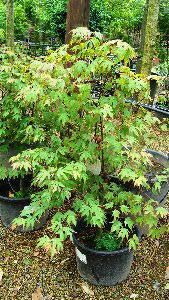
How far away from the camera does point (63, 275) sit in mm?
3682

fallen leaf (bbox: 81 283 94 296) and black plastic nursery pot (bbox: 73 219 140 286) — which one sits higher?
black plastic nursery pot (bbox: 73 219 140 286)

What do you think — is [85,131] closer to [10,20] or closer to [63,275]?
[63,275]

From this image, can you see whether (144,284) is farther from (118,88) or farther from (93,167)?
(118,88)

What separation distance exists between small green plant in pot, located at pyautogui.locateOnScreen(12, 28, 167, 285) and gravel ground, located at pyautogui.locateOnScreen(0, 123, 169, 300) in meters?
0.23

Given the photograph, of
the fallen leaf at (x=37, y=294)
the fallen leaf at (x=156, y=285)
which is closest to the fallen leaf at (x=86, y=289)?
the fallen leaf at (x=37, y=294)

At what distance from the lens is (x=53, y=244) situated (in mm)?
2719

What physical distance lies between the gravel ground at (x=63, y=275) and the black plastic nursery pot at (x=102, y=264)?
0.09 meters

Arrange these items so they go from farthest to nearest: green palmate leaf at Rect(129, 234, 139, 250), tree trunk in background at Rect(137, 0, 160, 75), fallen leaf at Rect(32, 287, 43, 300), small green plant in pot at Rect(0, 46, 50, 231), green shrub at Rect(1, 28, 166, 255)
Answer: tree trunk in background at Rect(137, 0, 160, 75)
small green plant in pot at Rect(0, 46, 50, 231)
fallen leaf at Rect(32, 287, 43, 300)
green palmate leaf at Rect(129, 234, 139, 250)
green shrub at Rect(1, 28, 166, 255)

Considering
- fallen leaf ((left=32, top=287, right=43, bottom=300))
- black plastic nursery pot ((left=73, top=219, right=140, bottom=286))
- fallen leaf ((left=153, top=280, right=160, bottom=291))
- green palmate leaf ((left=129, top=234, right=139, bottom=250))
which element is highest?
green palmate leaf ((left=129, top=234, right=139, bottom=250))

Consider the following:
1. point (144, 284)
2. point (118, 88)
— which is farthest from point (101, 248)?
point (118, 88)

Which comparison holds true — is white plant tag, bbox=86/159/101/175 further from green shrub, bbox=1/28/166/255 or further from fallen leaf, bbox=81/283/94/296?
fallen leaf, bbox=81/283/94/296

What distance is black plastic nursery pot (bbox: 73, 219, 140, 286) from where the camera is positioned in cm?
332

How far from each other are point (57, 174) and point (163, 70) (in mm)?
5908

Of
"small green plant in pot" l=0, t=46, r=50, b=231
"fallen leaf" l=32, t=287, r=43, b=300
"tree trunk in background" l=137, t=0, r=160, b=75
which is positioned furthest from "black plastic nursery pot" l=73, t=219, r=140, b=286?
"tree trunk in background" l=137, t=0, r=160, b=75
